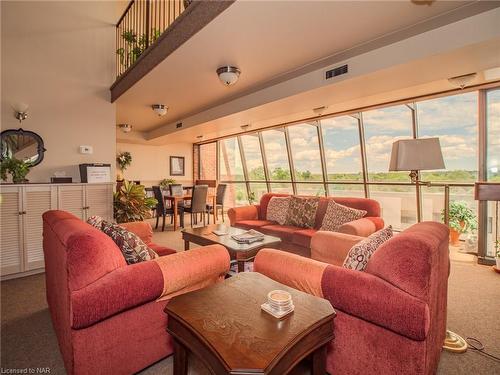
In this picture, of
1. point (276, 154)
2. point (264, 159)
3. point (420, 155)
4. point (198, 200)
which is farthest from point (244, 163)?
point (420, 155)

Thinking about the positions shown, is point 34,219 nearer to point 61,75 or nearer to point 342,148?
point 61,75

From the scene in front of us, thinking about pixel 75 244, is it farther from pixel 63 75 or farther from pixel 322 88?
pixel 63 75

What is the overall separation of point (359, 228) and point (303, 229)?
37.1 inches

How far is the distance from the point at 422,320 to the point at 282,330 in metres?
0.64

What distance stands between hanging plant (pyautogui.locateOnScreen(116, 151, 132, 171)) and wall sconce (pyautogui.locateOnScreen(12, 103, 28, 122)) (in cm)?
414

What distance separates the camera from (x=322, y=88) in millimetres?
3133

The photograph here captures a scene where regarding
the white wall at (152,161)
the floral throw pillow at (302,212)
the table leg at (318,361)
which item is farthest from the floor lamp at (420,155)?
the white wall at (152,161)

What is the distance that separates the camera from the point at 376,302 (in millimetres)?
1257

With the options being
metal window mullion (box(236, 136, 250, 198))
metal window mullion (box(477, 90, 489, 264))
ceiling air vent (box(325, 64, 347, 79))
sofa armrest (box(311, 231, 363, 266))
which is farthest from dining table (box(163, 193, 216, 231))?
Result: metal window mullion (box(477, 90, 489, 264))

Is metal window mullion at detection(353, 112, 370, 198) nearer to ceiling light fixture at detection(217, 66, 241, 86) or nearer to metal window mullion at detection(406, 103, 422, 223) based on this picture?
metal window mullion at detection(406, 103, 422, 223)

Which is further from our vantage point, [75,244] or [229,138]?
[229,138]

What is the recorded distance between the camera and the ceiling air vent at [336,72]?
Answer: 2857 mm

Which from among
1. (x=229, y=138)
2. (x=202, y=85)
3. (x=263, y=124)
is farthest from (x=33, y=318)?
(x=229, y=138)

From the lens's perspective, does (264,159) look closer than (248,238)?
No
